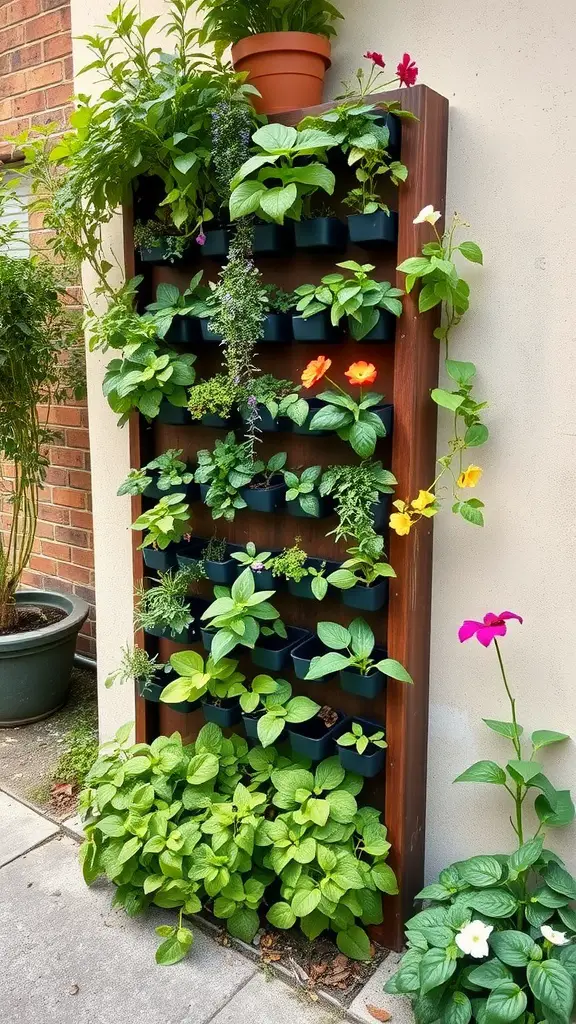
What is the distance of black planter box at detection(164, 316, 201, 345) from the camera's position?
6.11 ft

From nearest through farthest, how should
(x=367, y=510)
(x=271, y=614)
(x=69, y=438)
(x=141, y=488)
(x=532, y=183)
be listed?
(x=532, y=183) → (x=367, y=510) → (x=271, y=614) → (x=141, y=488) → (x=69, y=438)

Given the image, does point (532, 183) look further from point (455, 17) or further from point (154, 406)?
point (154, 406)

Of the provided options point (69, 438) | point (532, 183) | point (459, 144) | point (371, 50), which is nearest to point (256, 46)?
point (371, 50)

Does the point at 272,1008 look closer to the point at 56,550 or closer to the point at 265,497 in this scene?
the point at 265,497

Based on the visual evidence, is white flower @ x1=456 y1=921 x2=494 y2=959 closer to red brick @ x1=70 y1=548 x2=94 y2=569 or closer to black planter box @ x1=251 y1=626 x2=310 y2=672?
black planter box @ x1=251 y1=626 x2=310 y2=672

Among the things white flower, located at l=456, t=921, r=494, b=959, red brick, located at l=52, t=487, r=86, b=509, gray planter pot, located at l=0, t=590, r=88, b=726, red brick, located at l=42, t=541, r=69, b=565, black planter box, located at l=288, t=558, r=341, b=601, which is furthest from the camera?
red brick, located at l=42, t=541, r=69, b=565

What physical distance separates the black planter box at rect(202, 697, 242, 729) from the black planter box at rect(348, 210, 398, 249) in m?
1.14

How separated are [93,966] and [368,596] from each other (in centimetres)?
106

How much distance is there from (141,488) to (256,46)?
1050 mm

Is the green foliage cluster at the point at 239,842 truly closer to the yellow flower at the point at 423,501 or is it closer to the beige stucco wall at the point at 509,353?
the beige stucco wall at the point at 509,353

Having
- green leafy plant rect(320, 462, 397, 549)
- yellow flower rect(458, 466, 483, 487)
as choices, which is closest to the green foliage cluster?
green leafy plant rect(320, 462, 397, 549)

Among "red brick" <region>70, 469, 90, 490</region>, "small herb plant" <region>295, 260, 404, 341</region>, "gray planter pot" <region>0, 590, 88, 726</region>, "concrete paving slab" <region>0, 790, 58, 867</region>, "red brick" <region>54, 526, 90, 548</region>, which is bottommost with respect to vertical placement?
"concrete paving slab" <region>0, 790, 58, 867</region>

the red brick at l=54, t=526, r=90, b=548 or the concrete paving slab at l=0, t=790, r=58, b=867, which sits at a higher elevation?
the red brick at l=54, t=526, r=90, b=548

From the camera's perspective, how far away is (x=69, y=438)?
3.19m
